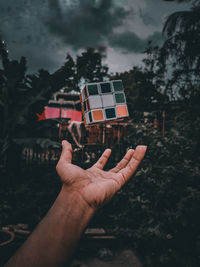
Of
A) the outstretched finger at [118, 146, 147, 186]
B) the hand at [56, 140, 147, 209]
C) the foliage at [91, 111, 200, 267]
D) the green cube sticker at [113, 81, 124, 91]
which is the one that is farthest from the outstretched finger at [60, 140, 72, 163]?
the foliage at [91, 111, 200, 267]

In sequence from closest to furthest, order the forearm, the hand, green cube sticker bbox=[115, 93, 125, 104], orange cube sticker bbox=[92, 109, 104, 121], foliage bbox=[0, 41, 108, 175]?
the forearm → the hand → orange cube sticker bbox=[92, 109, 104, 121] → green cube sticker bbox=[115, 93, 125, 104] → foliage bbox=[0, 41, 108, 175]

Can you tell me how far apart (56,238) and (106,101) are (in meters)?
2.25

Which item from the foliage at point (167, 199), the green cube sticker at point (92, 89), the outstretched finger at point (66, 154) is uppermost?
the green cube sticker at point (92, 89)

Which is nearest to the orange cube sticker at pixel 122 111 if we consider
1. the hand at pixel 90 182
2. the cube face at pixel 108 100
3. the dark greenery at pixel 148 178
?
the cube face at pixel 108 100

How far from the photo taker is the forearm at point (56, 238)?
0.81 meters

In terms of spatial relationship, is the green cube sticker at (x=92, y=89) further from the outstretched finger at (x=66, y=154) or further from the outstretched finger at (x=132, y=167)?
the outstretched finger at (x=132, y=167)

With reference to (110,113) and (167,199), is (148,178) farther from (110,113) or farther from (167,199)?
(110,113)

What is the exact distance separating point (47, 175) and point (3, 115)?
1.96 metres

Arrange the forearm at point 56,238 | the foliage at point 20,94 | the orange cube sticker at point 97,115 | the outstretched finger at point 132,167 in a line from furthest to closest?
1. the foliage at point 20,94
2. the orange cube sticker at point 97,115
3. the outstretched finger at point 132,167
4. the forearm at point 56,238

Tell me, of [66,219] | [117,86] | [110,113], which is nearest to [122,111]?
[110,113]

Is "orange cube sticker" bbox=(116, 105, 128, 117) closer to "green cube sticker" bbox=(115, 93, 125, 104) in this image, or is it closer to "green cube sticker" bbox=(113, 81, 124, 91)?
"green cube sticker" bbox=(115, 93, 125, 104)

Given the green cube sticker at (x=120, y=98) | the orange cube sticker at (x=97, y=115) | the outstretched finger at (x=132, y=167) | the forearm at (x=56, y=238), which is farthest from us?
the green cube sticker at (x=120, y=98)

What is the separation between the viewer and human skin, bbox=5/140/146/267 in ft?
2.66

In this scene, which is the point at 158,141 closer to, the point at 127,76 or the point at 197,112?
the point at 197,112
